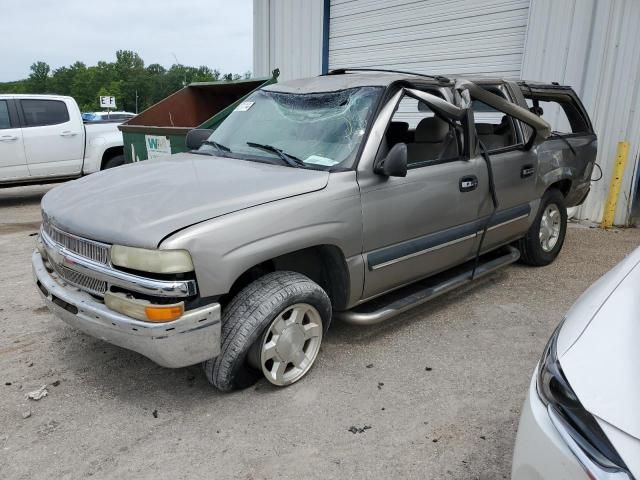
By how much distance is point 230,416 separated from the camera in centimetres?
276

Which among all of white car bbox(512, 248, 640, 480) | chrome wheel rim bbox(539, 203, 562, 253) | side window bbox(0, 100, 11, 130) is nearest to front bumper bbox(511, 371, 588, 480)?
white car bbox(512, 248, 640, 480)

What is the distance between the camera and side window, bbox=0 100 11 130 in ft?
27.5

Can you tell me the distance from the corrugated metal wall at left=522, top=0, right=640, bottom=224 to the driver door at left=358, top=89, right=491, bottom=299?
409 cm

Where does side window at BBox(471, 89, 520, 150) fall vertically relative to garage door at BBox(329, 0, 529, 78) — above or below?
below

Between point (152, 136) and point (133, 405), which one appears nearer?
point (133, 405)

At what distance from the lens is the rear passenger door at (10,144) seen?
8344 millimetres

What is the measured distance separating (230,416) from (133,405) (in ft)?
1.85

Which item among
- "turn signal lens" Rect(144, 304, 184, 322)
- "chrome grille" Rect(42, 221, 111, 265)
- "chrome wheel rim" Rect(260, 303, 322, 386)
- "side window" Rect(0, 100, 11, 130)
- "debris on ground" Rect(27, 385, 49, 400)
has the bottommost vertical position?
"debris on ground" Rect(27, 385, 49, 400)

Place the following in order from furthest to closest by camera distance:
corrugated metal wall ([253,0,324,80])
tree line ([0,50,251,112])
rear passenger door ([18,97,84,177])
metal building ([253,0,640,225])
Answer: tree line ([0,50,251,112]), corrugated metal wall ([253,0,324,80]), rear passenger door ([18,97,84,177]), metal building ([253,0,640,225])

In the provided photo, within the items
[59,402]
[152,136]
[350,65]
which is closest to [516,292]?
[59,402]

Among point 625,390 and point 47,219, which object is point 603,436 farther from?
point 47,219

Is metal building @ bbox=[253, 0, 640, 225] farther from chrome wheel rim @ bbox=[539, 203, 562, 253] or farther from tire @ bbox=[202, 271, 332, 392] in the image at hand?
tire @ bbox=[202, 271, 332, 392]

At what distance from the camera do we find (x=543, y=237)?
203 inches

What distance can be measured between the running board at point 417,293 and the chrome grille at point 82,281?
1426 mm
